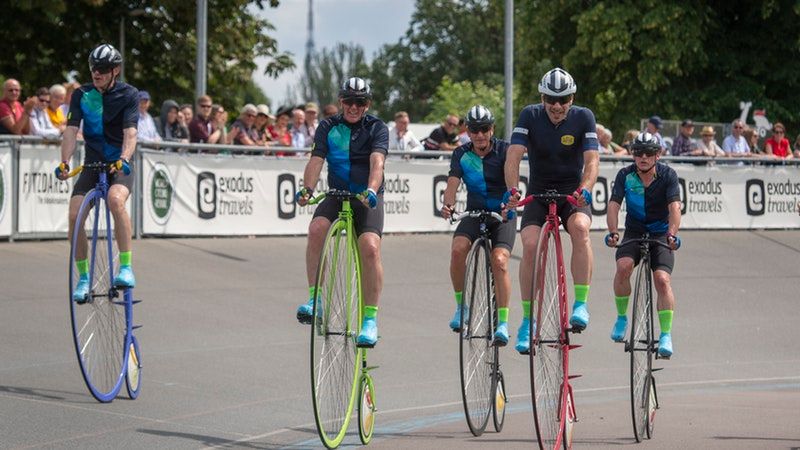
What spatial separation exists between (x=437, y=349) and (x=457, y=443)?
5.64 metres

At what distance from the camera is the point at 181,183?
2147 centimetres

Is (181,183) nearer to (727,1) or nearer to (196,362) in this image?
(196,362)

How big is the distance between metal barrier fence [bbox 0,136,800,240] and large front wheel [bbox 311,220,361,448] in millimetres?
9066

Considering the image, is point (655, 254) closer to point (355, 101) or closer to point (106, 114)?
point (355, 101)

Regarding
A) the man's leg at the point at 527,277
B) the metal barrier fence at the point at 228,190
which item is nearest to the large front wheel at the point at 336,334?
the man's leg at the point at 527,277

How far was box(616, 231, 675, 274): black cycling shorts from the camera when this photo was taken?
12328 millimetres

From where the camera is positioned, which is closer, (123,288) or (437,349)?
(123,288)

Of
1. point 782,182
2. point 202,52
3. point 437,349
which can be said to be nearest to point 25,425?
point 437,349

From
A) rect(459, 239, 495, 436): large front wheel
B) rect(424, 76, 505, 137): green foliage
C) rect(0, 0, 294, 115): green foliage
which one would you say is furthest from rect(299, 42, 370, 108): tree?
rect(459, 239, 495, 436): large front wheel

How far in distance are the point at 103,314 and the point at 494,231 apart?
10.4 ft

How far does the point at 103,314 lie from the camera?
1236 cm

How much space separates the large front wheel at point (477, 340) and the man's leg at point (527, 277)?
67 centimetres

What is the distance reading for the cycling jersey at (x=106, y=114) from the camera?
12195mm

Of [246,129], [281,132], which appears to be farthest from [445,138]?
[246,129]
